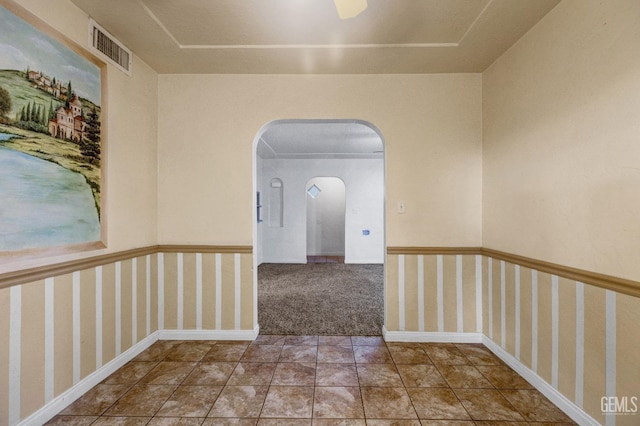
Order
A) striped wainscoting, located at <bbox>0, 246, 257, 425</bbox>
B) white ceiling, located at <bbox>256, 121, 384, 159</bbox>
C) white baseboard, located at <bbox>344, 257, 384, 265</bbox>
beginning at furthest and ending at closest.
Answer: white baseboard, located at <bbox>344, 257, 384, 265</bbox> < white ceiling, located at <bbox>256, 121, 384, 159</bbox> < striped wainscoting, located at <bbox>0, 246, 257, 425</bbox>

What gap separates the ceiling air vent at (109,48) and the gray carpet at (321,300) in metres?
2.68

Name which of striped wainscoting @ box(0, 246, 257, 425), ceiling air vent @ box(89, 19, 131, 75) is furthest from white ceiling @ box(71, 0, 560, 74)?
striped wainscoting @ box(0, 246, 257, 425)

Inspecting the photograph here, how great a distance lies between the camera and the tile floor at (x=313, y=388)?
167cm

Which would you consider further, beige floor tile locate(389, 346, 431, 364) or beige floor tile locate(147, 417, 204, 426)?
beige floor tile locate(389, 346, 431, 364)

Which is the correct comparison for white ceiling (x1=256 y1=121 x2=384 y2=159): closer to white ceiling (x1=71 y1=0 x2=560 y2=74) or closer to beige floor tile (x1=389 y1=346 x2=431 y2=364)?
white ceiling (x1=71 y1=0 x2=560 y2=74)

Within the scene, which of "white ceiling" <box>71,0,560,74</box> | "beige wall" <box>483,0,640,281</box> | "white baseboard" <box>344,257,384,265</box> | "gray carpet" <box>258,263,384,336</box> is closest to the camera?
"beige wall" <box>483,0,640,281</box>

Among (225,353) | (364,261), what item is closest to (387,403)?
(225,353)

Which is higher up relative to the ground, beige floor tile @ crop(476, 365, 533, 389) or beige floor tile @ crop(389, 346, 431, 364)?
beige floor tile @ crop(476, 365, 533, 389)

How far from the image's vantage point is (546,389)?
1.86 m

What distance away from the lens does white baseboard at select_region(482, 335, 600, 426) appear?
1.62m

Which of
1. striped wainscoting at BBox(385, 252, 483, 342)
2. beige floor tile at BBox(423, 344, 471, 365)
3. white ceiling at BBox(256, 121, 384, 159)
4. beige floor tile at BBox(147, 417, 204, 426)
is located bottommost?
beige floor tile at BBox(423, 344, 471, 365)

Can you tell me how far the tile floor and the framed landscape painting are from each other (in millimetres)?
1074

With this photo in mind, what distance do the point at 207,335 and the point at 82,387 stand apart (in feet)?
3.15

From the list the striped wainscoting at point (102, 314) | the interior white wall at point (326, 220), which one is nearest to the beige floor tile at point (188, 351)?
the striped wainscoting at point (102, 314)
